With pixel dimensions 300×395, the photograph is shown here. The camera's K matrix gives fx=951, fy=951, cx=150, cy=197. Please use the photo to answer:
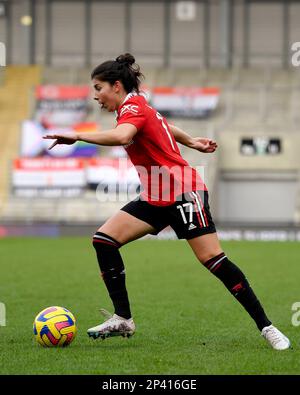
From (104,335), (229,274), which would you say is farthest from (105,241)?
(229,274)

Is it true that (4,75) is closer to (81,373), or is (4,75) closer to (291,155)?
(291,155)

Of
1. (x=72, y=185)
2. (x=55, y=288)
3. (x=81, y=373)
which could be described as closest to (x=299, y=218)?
(x=72, y=185)

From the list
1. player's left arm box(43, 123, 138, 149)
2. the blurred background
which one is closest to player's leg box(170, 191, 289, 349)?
player's left arm box(43, 123, 138, 149)

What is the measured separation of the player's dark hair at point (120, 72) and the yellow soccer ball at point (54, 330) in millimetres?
1898

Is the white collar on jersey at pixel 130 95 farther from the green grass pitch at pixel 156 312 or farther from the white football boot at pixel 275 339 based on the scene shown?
the white football boot at pixel 275 339

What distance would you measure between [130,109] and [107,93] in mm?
315

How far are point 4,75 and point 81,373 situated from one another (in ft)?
105

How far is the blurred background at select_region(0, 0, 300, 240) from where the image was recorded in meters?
30.7

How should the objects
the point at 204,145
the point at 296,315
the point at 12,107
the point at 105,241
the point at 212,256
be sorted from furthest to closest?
1. the point at 12,107
2. the point at 296,315
3. the point at 204,145
4. the point at 105,241
5. the point at 212,256

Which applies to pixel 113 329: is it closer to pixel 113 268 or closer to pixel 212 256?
pixel 113 268

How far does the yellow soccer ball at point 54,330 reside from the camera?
7496 millimetres

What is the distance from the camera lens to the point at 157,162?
7531 mm

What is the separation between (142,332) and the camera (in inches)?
336

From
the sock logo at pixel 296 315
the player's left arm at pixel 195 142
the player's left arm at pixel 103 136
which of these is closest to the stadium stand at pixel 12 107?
the sock logo at pixel 296 315
